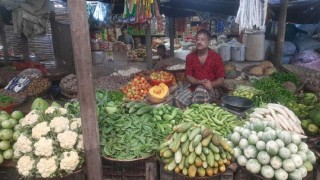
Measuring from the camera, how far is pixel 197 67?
4.84m

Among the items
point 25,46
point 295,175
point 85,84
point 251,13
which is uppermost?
point 251,13

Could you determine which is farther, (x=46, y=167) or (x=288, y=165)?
(x=46, y=167)

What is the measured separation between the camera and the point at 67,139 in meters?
3.05

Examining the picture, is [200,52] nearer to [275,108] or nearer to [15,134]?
[275,108]

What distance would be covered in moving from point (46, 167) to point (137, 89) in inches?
103

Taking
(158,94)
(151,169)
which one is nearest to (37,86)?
(158,94)

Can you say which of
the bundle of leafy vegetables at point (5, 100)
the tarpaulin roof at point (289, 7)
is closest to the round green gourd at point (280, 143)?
the bundle of leafy vegetables at point (5, 100)

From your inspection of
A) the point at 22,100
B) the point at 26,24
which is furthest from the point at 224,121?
the point at 26,24

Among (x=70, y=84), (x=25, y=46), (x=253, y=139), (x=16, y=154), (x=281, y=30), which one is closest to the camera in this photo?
(x=253, y=139)

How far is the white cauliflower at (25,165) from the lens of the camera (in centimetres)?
295

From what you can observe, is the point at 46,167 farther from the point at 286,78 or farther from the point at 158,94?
the point at 286,78

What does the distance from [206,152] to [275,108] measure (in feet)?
4.82

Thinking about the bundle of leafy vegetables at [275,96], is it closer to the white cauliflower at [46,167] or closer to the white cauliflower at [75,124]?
the white cauliflower at [75,124]

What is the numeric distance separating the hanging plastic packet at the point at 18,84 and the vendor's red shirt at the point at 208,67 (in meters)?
3.42
